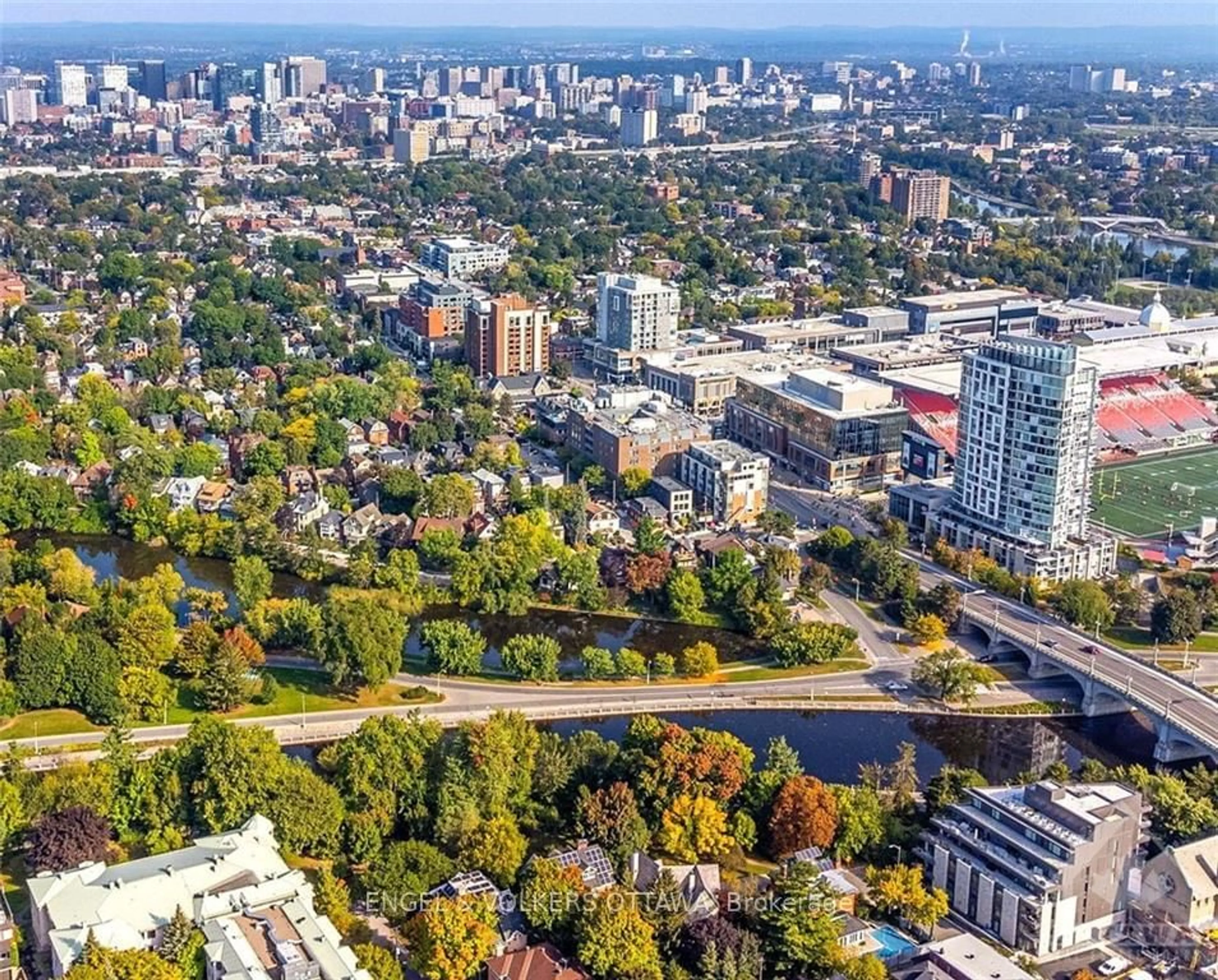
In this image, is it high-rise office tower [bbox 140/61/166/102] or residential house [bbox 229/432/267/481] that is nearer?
residential house [bbox 229/432/267/481]

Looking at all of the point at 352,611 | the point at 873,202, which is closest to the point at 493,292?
the point at 873,202

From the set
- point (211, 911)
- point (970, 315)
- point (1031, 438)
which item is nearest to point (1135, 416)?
point (1031, 438)

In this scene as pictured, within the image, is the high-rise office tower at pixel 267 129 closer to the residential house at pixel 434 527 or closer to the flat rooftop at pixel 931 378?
the flat rooftop at pixel 931 378

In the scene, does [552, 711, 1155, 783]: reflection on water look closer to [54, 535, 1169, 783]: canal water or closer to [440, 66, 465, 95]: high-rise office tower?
[54, 535, 1169, 783]: canal water

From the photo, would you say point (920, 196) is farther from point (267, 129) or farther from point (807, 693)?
point (807, 693)

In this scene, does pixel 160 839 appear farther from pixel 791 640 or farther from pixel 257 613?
pixel 791 640

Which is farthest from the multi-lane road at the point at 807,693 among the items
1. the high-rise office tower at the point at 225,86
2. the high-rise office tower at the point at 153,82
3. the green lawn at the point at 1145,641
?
the high-rise office tower at the point at 153,82

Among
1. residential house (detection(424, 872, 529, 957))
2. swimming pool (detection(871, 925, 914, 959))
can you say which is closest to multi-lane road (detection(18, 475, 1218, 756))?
residential house (detection(424, 872, 529, 957))
